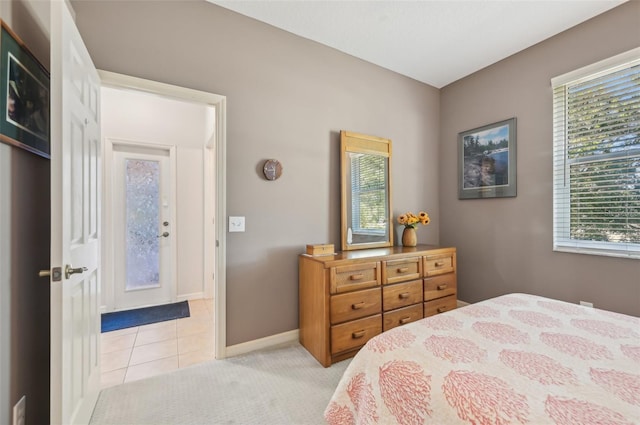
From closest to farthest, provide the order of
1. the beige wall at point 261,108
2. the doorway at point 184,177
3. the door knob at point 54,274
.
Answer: the door knob at point 54,274 → the beige wall at point 261,108 → the doorway at point 184,177

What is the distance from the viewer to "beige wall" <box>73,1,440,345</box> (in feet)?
6.49

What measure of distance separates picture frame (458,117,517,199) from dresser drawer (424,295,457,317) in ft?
4.02

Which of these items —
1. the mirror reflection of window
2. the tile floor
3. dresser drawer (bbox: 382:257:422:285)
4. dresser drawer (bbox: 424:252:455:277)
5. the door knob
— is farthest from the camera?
the mirror reflection of window

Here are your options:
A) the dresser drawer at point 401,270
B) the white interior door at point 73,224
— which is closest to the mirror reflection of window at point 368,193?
the dresser drawer at point 401,270

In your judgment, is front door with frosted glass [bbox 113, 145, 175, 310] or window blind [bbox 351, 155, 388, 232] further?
front door with frosted glass [bbox 113, 145, 175, 310]

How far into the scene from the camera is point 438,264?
2.75 meters

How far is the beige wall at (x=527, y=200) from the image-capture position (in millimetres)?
2221

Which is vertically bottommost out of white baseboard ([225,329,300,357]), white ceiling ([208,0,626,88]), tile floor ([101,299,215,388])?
tile floor ([101,299,215,388])

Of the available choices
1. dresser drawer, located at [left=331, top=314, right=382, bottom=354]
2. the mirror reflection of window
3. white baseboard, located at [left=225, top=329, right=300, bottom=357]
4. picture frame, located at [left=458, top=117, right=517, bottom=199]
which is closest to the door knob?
white baseboard, located at [left=225, top=329, right=300, bottom=357]

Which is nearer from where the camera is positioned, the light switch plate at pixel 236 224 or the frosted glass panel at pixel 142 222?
the light switch plate at pixel 236 224

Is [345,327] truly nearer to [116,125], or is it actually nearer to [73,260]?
[73,260]

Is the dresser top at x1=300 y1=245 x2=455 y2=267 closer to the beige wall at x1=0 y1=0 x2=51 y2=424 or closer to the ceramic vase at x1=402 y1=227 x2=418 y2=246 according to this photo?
the ceramic vase at x1=402 y1=227 x2=418 y2=246

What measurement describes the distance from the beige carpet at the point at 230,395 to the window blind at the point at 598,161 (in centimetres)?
240

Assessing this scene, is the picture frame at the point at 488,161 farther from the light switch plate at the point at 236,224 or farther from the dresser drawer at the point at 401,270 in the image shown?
the light switch plate at the point at 236,224
